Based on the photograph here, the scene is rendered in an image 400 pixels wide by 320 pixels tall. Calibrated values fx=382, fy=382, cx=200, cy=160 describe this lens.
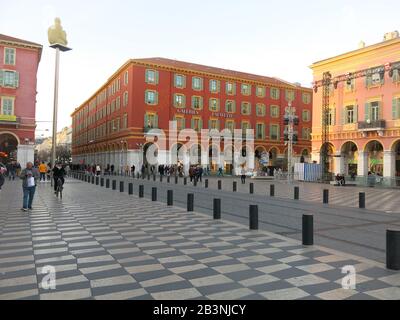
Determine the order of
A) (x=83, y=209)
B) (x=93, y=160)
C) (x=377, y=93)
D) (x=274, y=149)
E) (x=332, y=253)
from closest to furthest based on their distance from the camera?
(x=332, y=253) → (x=83, y=209) → (x=377, y=93) → (x=274, y=149) → (x=93, y=160)

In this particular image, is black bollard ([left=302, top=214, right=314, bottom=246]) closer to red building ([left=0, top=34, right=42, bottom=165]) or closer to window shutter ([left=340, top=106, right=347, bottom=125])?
window shutter ([left=340, top=106, right=347, bottom=125])

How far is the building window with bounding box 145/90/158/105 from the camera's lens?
53.8 m

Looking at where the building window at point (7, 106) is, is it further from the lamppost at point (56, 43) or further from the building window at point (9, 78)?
the lamppost at point (56, 43)

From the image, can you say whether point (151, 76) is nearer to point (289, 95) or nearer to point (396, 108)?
point (289, 95)

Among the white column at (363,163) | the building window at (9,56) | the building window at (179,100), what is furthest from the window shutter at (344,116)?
the building window at (9,56)

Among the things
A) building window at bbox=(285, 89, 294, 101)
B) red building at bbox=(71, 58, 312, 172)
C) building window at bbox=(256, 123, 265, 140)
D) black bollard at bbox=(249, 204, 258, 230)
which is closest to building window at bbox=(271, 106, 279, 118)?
red building at bbox=(71, 58, 312, 172)

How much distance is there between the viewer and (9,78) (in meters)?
41.1

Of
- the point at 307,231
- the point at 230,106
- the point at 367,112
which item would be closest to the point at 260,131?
the point at 230,106

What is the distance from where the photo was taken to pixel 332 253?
742cm

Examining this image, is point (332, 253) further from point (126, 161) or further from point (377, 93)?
point (126, 161)

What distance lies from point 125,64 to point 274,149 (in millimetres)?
28786

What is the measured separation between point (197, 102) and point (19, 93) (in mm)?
25718

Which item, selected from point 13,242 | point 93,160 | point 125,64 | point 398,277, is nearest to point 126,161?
point 125,64

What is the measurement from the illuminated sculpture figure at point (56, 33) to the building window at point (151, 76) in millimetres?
27459
